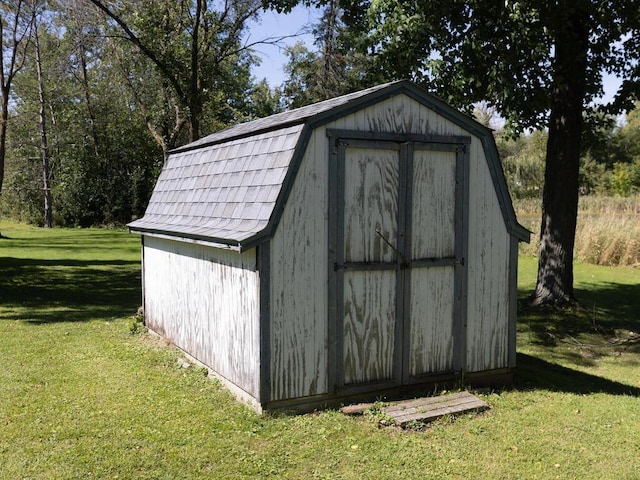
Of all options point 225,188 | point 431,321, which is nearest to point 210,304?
point 225,188

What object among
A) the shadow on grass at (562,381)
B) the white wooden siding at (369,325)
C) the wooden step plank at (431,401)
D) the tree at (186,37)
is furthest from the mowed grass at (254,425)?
the tree at (186,37)

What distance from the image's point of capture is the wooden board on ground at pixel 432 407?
220 inches

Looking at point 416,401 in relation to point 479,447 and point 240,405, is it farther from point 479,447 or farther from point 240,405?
point 240,405

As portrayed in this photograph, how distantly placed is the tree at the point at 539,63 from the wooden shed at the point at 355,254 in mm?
4160

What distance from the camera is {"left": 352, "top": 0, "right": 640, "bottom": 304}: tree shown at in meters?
9.91

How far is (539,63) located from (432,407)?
7633 millimetres

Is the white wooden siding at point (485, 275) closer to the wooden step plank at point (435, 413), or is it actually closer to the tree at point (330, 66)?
the wooden step plank at point (435, 413)

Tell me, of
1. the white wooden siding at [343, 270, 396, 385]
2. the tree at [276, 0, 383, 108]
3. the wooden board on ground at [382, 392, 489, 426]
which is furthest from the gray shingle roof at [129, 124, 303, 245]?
the tree at [276, 0, 383, 108]

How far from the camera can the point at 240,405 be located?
582 cm

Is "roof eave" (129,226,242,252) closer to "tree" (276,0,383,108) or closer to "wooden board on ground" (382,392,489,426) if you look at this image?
"wooden board on ground" (382,392,489,426)

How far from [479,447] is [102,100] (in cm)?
3639

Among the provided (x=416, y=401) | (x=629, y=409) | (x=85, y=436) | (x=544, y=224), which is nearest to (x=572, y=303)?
(x=544, y=224)

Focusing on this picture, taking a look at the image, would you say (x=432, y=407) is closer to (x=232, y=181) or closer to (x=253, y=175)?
(x=253, y=175)

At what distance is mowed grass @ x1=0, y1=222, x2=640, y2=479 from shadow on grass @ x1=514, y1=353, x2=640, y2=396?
3 cm
